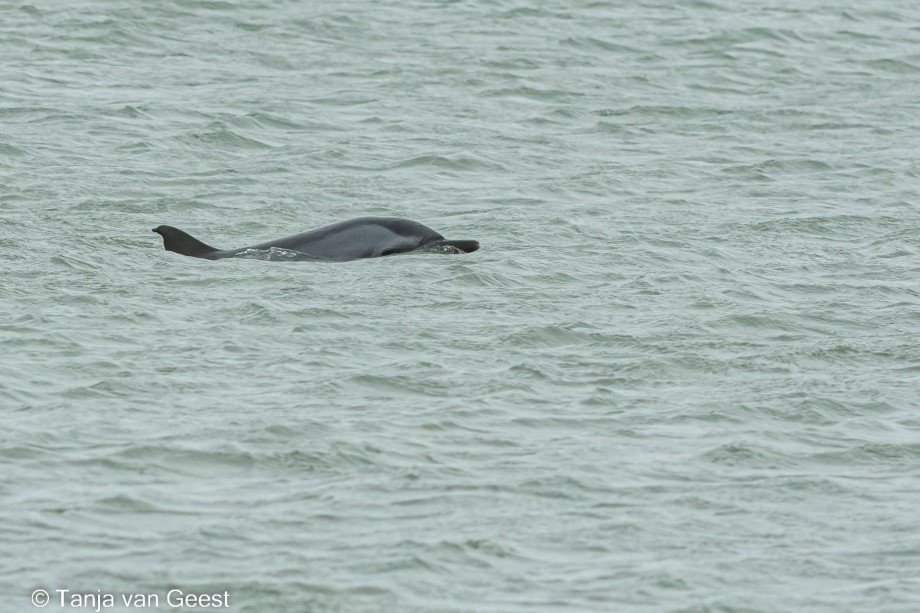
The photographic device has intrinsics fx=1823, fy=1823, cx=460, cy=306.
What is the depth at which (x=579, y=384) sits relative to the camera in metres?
13.1

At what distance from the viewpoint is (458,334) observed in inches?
565

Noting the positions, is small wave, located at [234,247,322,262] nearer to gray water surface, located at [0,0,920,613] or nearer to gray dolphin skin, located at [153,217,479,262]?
gray dolphin skin, located at [153,217,479,262]

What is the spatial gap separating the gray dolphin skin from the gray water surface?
0.20 m

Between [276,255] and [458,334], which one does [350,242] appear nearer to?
[276,255]

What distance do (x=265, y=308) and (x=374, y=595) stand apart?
5805 mm

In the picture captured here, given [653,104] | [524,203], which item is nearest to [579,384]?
[524,203]

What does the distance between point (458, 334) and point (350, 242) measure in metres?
3.04

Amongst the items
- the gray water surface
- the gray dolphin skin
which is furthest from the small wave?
the gray water surface

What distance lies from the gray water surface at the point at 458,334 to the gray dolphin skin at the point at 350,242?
0.20m

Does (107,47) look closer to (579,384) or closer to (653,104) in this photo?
(653,104)

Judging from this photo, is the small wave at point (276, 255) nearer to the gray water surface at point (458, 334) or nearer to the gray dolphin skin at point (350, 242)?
the gray dolphin skin at point (350, 242)

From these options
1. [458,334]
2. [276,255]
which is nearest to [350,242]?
[276,255]

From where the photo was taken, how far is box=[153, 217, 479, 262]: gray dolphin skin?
16750 millimetres

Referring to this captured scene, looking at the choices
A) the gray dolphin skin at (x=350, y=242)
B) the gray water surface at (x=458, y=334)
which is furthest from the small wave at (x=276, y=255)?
the gray water surface at (x=458, y=334)
